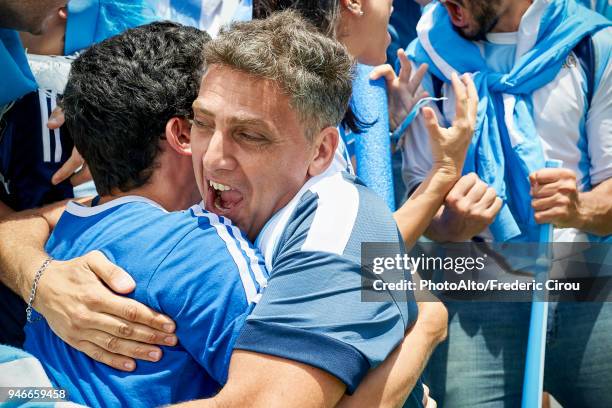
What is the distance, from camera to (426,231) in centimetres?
302

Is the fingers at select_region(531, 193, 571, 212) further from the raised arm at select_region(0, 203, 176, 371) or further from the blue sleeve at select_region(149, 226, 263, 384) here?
the raised arm at select_region(0, 203, 176, 371)

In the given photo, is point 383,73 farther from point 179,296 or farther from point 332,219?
point 179,296

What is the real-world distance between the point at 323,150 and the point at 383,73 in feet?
3.35

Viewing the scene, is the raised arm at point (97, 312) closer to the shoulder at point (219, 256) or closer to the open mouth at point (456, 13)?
the shoulder at point (219, 256)

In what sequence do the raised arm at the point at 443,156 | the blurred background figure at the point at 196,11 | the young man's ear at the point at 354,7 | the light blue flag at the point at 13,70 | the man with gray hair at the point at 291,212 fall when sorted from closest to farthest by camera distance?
1. the man with gray hair at the point at 291,212
2. the light blue flag at the point at 13,70
3. the raised arm at the point at 443,156
4. the young man's ear at the point at 354,7
5. the blurred background figure at the point at 196,11

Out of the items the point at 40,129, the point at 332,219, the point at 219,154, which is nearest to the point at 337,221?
the point at 332,219

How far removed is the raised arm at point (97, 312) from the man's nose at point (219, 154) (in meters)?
0.33

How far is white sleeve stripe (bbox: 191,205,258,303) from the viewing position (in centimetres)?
179

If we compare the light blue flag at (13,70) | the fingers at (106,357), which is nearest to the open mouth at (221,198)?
the fingers at (106,357)

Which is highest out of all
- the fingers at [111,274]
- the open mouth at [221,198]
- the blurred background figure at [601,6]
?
the open mouth at [221,198]

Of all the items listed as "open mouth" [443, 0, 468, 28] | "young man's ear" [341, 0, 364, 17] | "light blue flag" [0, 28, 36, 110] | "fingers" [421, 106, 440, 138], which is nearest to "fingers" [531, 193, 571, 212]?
"fingers" [421, 106, 440, 138]

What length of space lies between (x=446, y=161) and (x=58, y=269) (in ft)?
4.33

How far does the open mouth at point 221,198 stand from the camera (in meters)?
2.09

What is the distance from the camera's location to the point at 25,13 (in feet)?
8.59
